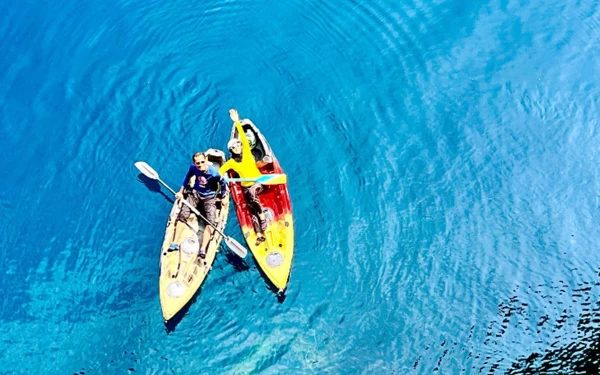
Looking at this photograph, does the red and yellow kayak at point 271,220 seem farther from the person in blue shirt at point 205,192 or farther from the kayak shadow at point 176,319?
the kayak shadow at point 176,319

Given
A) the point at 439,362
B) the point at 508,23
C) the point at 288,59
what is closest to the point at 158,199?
the point at 288,59

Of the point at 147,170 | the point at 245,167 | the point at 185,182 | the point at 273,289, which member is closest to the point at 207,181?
the point at 185,182

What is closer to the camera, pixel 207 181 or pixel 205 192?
pixel 207 181

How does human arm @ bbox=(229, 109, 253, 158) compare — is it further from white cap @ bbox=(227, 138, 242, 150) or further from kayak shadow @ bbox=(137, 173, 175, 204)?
kayak shadow @ bbox=(137, 173, 175, 204)

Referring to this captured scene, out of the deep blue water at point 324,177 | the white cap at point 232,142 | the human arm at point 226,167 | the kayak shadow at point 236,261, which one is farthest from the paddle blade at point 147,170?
the kayak shadow at point 236,261

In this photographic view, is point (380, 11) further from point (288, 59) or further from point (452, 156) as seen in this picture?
point (452, 156)

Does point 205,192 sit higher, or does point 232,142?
point 232,142

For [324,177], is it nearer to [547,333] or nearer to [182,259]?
[182,259]
